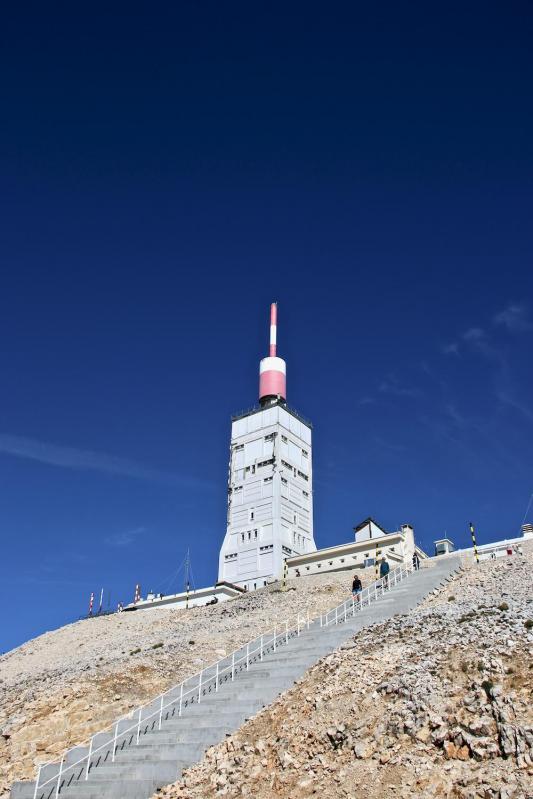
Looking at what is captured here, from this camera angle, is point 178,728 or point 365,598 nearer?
point 178,728

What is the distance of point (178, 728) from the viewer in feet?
66.0

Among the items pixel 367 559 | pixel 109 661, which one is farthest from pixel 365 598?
pixel 367 559

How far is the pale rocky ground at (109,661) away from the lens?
23.7 m

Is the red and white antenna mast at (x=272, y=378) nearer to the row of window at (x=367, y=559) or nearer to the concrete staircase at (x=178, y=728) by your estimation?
the row of window at (x=367, y=559)

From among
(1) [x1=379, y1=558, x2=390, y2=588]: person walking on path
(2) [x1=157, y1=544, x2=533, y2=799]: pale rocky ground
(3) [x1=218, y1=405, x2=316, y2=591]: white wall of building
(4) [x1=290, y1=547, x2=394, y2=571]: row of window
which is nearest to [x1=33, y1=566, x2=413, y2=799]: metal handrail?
(1) [x1=379, y1=558, x2=390, y2=588]: person walking on path

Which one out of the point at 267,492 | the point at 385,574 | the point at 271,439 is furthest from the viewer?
the point at 271,439

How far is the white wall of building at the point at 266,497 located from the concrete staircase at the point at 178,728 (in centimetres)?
4872

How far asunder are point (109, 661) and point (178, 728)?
16007 millimetres

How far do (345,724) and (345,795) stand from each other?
2.44 m

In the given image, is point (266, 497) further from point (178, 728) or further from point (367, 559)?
point (178, 728)

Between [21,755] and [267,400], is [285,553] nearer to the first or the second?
[267,400]

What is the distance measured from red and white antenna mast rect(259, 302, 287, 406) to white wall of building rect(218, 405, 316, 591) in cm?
402

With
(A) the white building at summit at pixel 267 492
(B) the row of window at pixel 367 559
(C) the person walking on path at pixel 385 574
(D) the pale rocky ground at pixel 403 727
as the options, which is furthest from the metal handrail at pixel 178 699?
(A) the white building at summit at pixel 267 492

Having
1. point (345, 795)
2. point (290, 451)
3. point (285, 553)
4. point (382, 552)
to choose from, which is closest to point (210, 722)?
point (345, 795)
